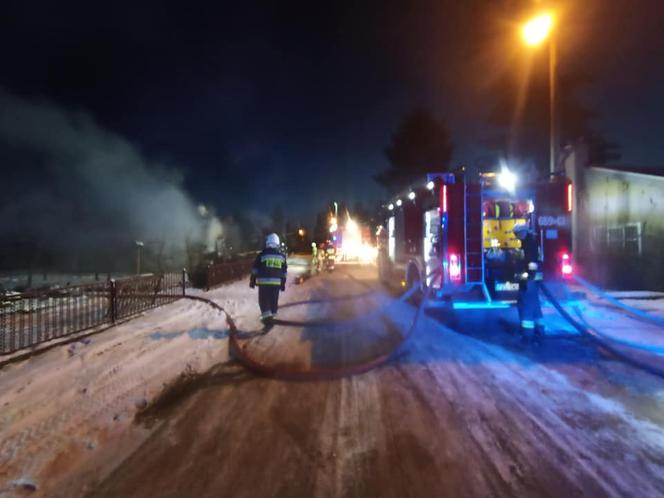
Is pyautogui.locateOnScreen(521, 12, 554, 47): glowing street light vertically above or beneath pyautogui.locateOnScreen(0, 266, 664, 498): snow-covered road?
above

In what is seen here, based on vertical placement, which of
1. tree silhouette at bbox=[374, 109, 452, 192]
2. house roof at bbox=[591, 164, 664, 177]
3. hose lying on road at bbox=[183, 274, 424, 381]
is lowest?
hose lying on road at bbox=[183, 274, 424, 381]

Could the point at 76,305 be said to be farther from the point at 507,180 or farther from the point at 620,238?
the point at 620,238

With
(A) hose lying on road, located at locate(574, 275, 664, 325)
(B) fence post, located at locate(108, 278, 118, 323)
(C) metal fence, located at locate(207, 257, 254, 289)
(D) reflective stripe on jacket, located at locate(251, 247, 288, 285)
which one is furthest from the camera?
(C) metal fence, located at locate(207, 257, 254, 289)

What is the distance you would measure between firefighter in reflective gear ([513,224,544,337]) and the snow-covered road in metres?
0.31

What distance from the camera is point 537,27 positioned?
9.60 m

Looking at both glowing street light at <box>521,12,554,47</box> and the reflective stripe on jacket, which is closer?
the reflective stripe on jacket

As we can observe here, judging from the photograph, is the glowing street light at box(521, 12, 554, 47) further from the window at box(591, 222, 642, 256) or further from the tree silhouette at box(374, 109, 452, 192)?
the tree silhouette at box(374, 109, 452, 192)

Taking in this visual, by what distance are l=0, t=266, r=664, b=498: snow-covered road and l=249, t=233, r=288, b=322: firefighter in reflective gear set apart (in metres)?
1.39

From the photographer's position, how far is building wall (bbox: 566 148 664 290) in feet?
45.7

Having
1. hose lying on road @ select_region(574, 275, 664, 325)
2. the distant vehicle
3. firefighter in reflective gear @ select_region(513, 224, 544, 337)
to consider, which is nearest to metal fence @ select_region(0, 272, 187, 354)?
firefighter in reflective gear @ select_region(513, 224, 544, 337)

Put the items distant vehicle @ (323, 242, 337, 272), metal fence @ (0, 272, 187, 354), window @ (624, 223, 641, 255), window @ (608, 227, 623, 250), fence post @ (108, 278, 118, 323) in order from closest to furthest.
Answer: metal fence @ (0, 272, 187, 354) < fence post @ (108, 278, 118, 323) < window @ (624, 223, 641, 255) < window @ (608, 227, 623, 250) < distant vehicle @ (323, 242, 337, 272)

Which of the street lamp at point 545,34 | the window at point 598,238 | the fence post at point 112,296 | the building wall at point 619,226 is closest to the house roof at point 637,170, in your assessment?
the building wall at point 619,226

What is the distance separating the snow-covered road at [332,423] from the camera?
2.94 metres

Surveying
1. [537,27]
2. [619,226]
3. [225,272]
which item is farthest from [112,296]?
[619,226]
